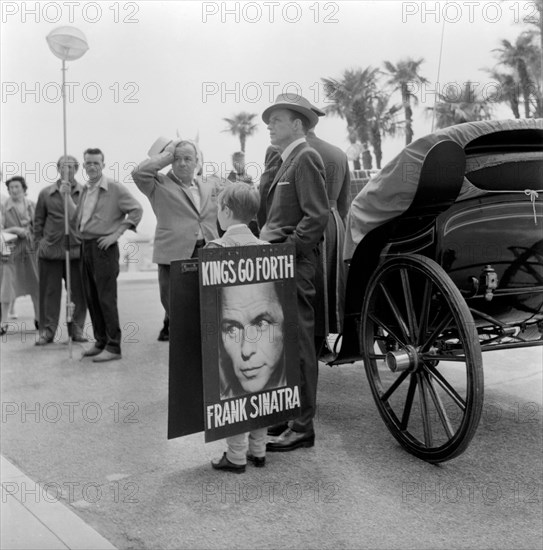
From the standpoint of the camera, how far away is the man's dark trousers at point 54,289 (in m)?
7.09

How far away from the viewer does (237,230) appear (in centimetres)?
320

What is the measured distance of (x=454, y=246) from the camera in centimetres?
320

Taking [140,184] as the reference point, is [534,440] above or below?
below

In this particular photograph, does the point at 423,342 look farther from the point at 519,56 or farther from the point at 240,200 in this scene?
the point at 519,56

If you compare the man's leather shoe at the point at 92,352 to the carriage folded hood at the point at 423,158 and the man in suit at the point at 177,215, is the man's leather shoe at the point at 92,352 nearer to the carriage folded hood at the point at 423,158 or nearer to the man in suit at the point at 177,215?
the man in suit at the point at 177,215

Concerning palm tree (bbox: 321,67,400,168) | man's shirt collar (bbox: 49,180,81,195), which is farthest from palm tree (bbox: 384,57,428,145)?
man's shirt collar (bbox: 49,180,81,195)

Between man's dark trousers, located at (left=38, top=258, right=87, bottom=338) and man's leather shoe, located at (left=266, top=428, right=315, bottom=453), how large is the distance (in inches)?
163

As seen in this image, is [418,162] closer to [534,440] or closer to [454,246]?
[454,246]

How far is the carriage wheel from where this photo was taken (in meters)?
2.91

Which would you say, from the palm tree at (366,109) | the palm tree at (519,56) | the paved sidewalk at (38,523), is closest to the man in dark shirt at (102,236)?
the paved sidewalk at (38,523)

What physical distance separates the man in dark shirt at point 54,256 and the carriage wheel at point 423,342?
4.12 metres

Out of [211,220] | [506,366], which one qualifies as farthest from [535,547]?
[211,220]

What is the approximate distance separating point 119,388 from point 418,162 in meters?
2.96

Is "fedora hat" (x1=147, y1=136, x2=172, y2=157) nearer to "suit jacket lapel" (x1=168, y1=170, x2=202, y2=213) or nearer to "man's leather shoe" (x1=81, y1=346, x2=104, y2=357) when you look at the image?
"suit jacket lapel" (x1=168, y1=170, x2=202, y2=213)
